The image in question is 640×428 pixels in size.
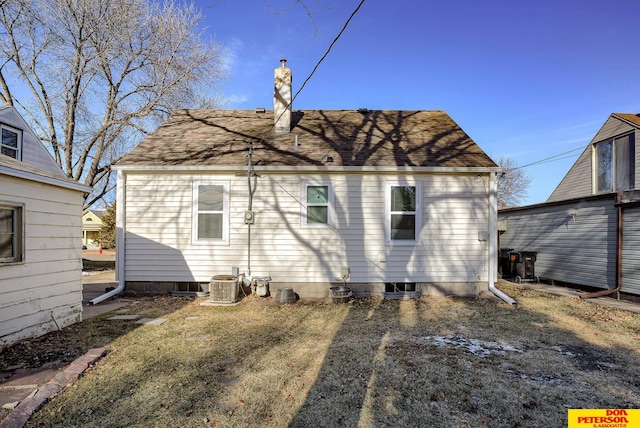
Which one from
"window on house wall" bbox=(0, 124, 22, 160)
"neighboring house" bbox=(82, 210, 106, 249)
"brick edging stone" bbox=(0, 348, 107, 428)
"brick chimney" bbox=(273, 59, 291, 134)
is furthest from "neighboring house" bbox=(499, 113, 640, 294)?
"neighboring house" bbox=(82, 210, 106, 249)

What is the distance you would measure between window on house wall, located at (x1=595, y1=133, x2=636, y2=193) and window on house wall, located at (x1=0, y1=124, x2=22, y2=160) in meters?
22.2

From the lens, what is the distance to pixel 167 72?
655 inches

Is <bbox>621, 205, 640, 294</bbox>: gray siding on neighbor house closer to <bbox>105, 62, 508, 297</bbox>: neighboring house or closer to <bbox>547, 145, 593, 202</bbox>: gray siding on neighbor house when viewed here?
<bbox>105, 62, 508, 297</bbox>: neighboring house

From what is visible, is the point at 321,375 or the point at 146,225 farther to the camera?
the point at 146,225

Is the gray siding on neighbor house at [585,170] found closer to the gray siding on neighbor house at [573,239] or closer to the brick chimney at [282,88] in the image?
the gray siding on neighbor house at [573,239]

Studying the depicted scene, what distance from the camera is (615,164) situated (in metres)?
13.0

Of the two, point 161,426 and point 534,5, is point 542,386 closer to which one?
point 161,426

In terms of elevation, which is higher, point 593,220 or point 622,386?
point 593,220

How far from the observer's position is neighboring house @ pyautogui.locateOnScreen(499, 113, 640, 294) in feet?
28.3

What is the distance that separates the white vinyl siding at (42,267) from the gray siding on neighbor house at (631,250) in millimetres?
12572

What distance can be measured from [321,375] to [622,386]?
3441 mm

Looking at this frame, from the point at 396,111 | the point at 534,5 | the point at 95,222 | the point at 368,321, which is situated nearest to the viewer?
the point at 368,321

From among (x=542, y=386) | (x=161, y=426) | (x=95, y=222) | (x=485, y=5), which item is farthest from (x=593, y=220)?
(x=95, y=222)

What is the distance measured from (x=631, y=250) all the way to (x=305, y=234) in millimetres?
8346
